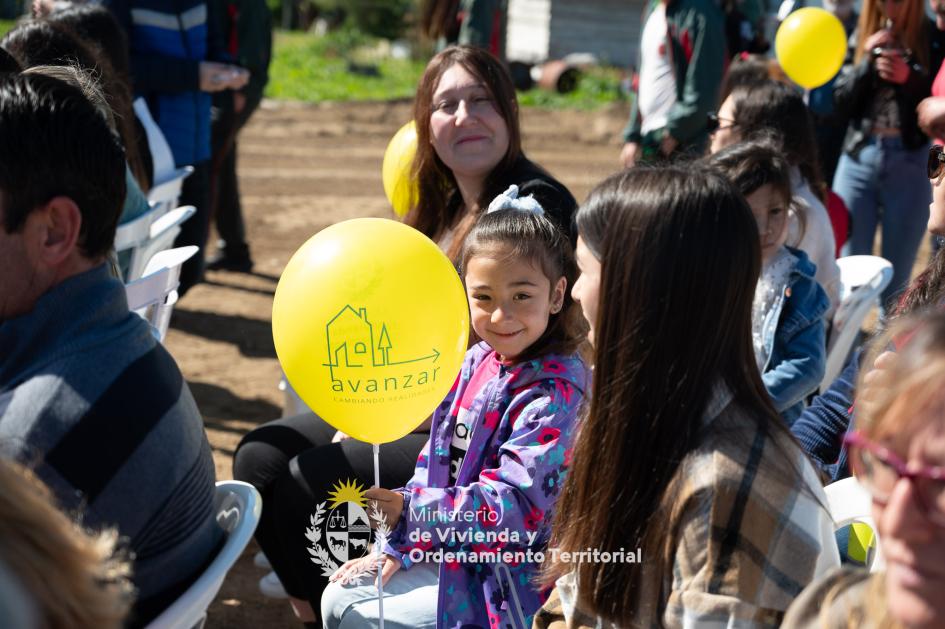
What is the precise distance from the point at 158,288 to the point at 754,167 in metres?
1.86

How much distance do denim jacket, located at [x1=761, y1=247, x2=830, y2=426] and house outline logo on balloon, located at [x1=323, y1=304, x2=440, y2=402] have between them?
4.19ft

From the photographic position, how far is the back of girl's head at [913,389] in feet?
3.97

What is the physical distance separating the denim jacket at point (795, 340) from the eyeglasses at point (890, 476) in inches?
72.3

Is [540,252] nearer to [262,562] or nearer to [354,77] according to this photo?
[262,562]

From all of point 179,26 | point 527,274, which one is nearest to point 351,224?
point 527,274

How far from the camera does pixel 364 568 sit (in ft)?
8.43

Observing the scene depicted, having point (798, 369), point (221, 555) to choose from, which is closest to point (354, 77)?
point (798, 369)

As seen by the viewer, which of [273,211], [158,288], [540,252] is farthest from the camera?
[273,211]

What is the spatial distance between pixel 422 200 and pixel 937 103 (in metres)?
1.66

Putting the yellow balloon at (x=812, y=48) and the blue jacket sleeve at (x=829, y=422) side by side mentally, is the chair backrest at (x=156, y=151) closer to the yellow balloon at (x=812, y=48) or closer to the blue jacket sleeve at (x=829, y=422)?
the blue jacket sleeve at (x=829, y=422)

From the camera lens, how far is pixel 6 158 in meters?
1.80

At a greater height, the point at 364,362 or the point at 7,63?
the point at 7,63

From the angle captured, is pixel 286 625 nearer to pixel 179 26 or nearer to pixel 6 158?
pixel 6 158

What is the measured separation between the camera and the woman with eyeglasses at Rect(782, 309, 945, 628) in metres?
1.21
